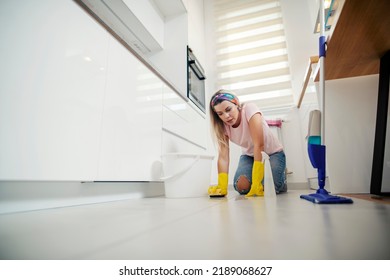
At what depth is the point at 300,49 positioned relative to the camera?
2.37 metres

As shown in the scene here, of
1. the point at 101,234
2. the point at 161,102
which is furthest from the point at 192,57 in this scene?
the point at 101,234

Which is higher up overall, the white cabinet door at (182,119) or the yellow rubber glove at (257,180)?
the white cabinet door at (182,119)

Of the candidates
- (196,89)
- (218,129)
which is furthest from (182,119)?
(196,89)

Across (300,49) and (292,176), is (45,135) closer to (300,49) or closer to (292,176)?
(292,176)

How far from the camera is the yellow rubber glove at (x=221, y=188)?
1104 millimetres

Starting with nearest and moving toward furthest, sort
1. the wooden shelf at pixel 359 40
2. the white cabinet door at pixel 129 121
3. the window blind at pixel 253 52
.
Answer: the wooden shelf at pixel 359 40 → the white cabinet door at pixel 129 121 → the window blind at pixel 253 52

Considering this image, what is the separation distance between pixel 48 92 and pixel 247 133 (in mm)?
1145

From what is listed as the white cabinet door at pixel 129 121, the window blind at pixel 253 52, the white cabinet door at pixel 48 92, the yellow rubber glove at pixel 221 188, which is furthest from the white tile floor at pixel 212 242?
the window blind at pixel 253 52

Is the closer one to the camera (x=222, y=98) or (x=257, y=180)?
(x=257, y=180)

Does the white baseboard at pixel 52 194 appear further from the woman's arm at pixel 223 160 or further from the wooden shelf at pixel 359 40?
the wooden shelf at pixel 359 40

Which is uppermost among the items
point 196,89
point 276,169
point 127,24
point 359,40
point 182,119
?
point 127,24

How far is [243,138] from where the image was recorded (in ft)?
4.77

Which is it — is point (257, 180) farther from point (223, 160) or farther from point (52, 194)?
point (52, 194)

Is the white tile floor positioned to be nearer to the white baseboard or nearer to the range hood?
the white baseboard
